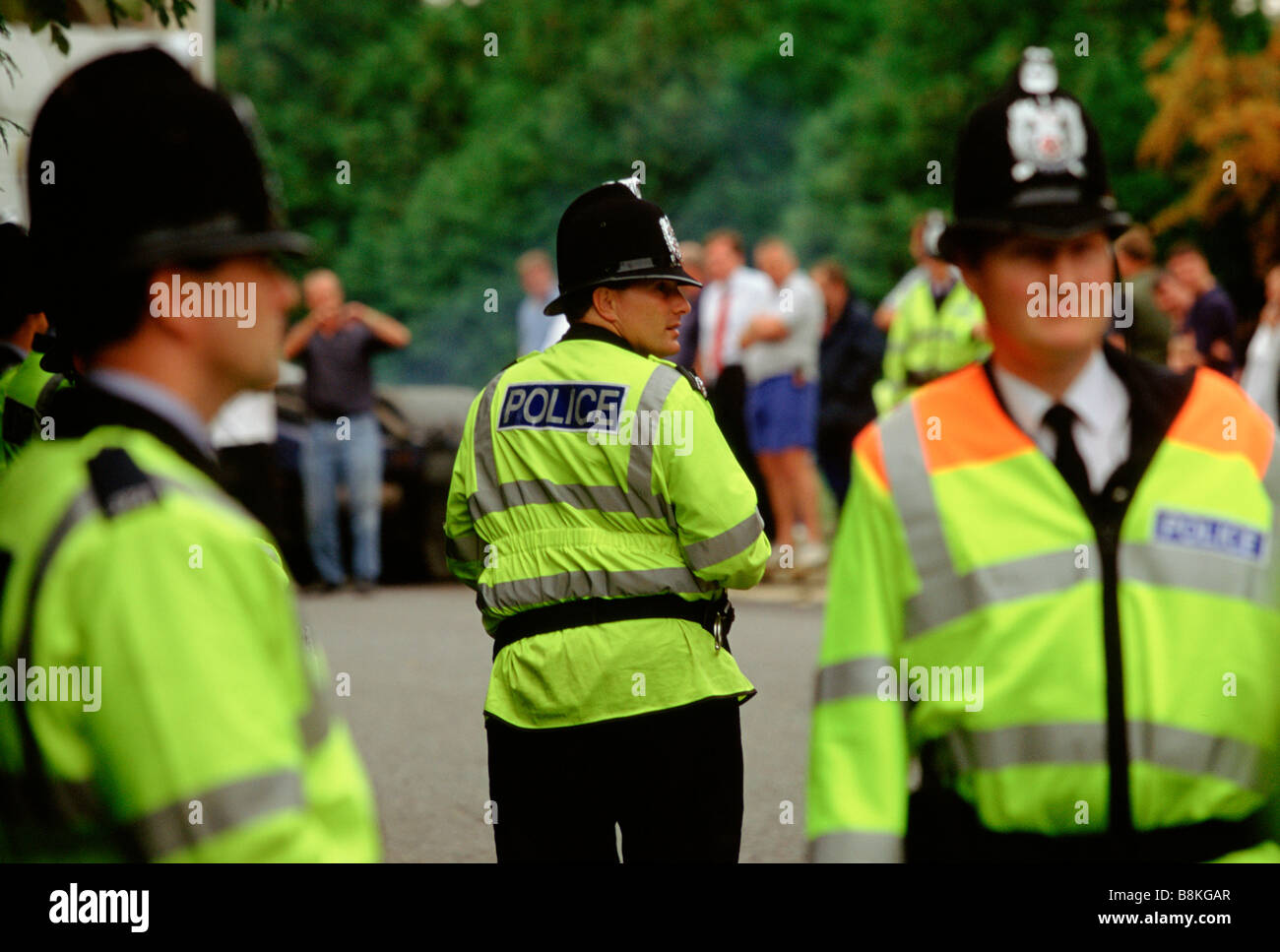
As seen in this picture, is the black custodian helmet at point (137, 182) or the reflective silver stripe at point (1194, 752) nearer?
the black custodian helmet at point (137, 182)

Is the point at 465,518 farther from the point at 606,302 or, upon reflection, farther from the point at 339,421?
the point at 339,421

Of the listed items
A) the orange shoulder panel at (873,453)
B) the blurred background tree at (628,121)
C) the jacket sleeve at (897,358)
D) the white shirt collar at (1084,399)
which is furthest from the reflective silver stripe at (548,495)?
the blurred background tree at (628,121)

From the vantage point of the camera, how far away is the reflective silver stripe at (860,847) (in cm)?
247

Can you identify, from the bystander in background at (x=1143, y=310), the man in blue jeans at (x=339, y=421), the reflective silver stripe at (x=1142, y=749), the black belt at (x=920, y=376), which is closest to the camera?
the reflective silver stripe at (x=1142, y=749)

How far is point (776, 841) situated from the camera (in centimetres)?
642

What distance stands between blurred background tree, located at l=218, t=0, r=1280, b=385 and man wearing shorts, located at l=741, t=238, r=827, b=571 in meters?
13.4

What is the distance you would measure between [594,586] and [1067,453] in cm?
166

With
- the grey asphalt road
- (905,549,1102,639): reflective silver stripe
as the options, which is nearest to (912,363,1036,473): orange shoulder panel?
(905,549,1102,639): reflective silver stripe

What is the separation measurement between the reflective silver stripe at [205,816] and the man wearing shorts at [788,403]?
36.9ft

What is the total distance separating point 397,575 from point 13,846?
14.0 m

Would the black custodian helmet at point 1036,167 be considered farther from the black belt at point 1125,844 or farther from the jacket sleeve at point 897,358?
the jacket sleeve at point 897,358

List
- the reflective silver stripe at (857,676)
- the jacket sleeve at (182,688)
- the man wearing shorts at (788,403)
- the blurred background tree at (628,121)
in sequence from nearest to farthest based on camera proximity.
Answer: the jacket sleeve at (182,688) < the reflective silver stripe at (857,676) < the man wearing shorts at (788,403) < the blurred background tree at (628,121)
